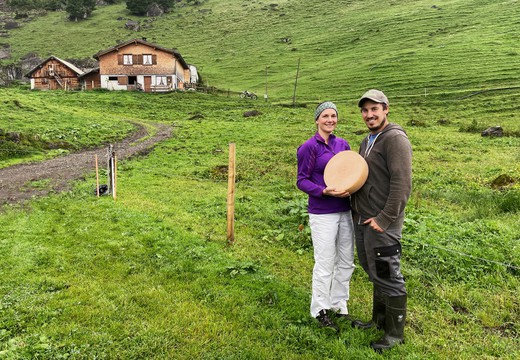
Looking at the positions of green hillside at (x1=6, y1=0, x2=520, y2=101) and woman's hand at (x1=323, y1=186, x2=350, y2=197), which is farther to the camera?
green hillside at (x1=6, y1=0, x2=520, y2=101)

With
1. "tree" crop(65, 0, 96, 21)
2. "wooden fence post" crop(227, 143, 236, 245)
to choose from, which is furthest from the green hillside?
"wooden fence post" crop(227, 143, 236, 245)

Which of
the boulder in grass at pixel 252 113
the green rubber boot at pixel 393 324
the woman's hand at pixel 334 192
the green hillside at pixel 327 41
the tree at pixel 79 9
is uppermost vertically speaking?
the tree at pixel 79 9

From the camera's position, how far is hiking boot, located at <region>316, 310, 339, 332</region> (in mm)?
5336

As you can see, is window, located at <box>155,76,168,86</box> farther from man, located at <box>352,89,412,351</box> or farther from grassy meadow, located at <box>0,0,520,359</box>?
man, located at <box>352,89,412,351</box>

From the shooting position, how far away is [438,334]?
5219 mm

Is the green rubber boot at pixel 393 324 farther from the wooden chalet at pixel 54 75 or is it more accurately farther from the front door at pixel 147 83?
the wooden chalet at pixel 54 75

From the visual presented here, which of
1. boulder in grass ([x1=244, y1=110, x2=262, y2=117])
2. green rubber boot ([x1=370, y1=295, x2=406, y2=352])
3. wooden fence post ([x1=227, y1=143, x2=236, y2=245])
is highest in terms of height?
boulder in grass ([x1=244, y1=110, x2=262, y2=117])

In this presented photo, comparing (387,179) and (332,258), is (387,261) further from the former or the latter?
(387,179)

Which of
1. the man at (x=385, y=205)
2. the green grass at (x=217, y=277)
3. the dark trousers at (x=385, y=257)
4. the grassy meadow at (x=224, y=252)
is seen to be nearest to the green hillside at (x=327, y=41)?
the grassy meadow at (x=224, y=252)

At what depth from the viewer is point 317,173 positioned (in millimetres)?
5250

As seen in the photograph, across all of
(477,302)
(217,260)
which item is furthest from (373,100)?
(217,260)

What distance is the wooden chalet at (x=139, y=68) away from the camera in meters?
57.7

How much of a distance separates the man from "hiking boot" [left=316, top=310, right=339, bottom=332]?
2.20ft

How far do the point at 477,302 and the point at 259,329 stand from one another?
3.94 metres
